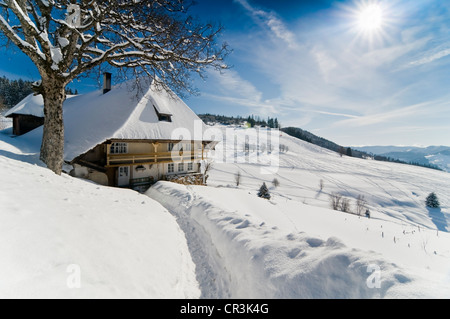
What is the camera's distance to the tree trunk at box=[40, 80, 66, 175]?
266 inches

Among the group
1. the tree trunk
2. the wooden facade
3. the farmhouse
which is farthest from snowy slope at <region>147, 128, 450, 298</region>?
the tree trunk

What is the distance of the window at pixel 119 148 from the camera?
13967 mm

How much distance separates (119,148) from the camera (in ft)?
46.6

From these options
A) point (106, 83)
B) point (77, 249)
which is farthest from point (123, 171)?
point (77, 249)

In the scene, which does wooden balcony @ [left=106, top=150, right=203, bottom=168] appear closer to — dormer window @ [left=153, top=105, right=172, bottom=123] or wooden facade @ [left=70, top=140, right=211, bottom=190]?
wooden facade @ [left=70, top=140, right=211, bottom=190]

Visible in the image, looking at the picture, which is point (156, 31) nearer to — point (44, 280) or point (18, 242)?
point (18, 242)

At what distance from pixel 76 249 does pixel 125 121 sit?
11.6 m

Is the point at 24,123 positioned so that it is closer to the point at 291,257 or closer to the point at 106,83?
the point at 106,83

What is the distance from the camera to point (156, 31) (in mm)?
6871

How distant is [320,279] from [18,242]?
15.4ft

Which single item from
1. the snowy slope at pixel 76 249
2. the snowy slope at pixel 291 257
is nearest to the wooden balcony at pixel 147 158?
the snowy slope at pixel 291 257
